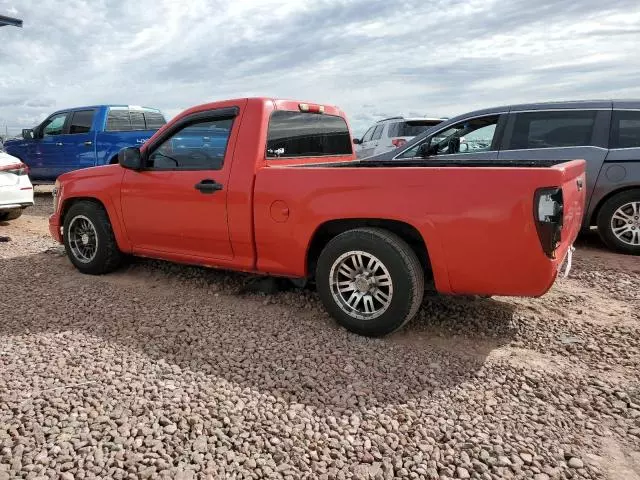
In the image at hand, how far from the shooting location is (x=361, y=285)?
11.6 ft

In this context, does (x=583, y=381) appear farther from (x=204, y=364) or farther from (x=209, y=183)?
(x=209, y=183)

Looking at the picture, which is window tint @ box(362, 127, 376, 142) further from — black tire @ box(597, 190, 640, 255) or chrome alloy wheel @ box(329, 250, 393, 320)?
chrome alloy wheel @ box(329, 250, 393, 320)

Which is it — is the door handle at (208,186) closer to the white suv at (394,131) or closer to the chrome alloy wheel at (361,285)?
the chrome alloy wheel at (361,285)

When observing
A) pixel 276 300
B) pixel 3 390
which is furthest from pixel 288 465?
pixel 276 300

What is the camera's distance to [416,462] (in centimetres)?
229

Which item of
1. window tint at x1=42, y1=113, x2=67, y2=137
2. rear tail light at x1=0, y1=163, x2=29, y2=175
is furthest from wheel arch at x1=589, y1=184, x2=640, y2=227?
window tint at x1=42, y1=113, x2=67, y2=137

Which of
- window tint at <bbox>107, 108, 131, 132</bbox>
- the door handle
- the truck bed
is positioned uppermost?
window tint at <bbox>107, 108, 131, 132</bbox>

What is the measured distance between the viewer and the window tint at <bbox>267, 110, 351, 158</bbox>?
412 cm

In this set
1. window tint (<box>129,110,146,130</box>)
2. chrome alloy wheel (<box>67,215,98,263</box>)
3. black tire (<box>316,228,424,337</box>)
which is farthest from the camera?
window tint (<box>129,110,146,130</box>)

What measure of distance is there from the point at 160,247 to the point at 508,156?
4.37 m

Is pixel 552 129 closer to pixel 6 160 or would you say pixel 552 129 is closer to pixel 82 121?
pixel 6 160

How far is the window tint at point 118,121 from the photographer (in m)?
9.84

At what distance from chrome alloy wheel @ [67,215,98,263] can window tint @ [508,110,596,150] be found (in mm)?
5038

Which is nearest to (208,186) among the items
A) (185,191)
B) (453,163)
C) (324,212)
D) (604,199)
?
(185,191)
